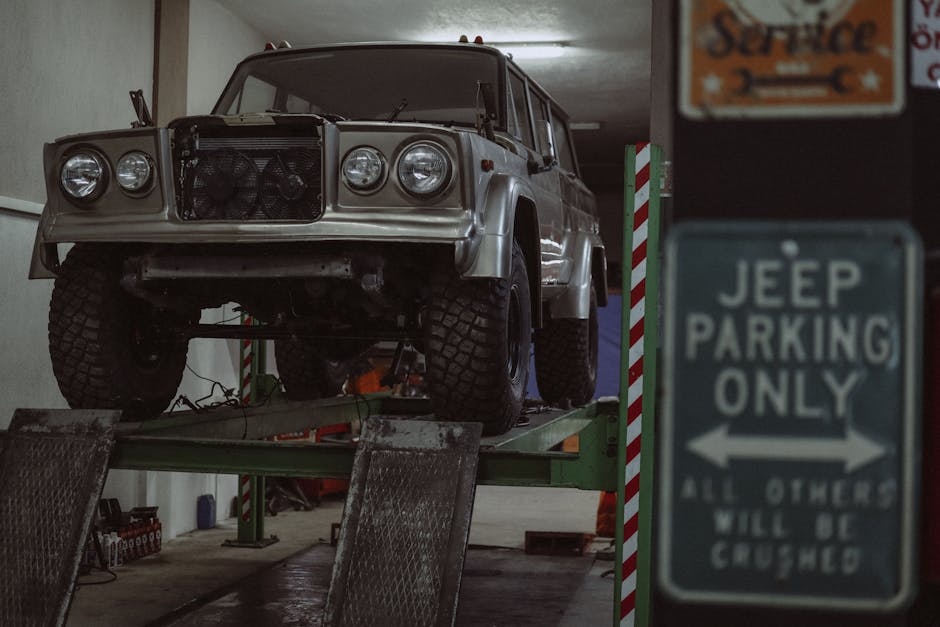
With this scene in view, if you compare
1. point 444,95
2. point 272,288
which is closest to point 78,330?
point 272,288

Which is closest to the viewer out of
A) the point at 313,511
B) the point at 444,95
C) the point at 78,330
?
the point at 78,330

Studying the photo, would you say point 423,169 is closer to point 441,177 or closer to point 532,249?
point 441,177

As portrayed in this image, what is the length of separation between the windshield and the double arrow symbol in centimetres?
326

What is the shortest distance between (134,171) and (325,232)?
2.38 feet

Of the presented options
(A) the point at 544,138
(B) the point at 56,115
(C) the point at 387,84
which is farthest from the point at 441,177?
(B) the point at 56,115

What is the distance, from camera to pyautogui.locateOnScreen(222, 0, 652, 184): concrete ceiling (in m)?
8.30

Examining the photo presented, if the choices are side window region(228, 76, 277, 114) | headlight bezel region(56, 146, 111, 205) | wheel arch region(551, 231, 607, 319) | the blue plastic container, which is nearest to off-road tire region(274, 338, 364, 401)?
wheel arch region(551, 231, 607, 319)

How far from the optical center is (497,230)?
346 cm

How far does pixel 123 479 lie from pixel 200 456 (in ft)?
11.2

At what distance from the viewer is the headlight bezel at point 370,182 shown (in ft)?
11.1

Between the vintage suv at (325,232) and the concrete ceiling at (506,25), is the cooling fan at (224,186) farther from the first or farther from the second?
the concrete ceiling at (506,25)

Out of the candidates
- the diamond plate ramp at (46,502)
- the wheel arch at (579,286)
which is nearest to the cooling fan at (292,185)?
the diamond plate ramp at (46,502)

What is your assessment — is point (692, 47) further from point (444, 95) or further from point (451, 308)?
point (444, 95)

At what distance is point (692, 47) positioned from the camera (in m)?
1.12
